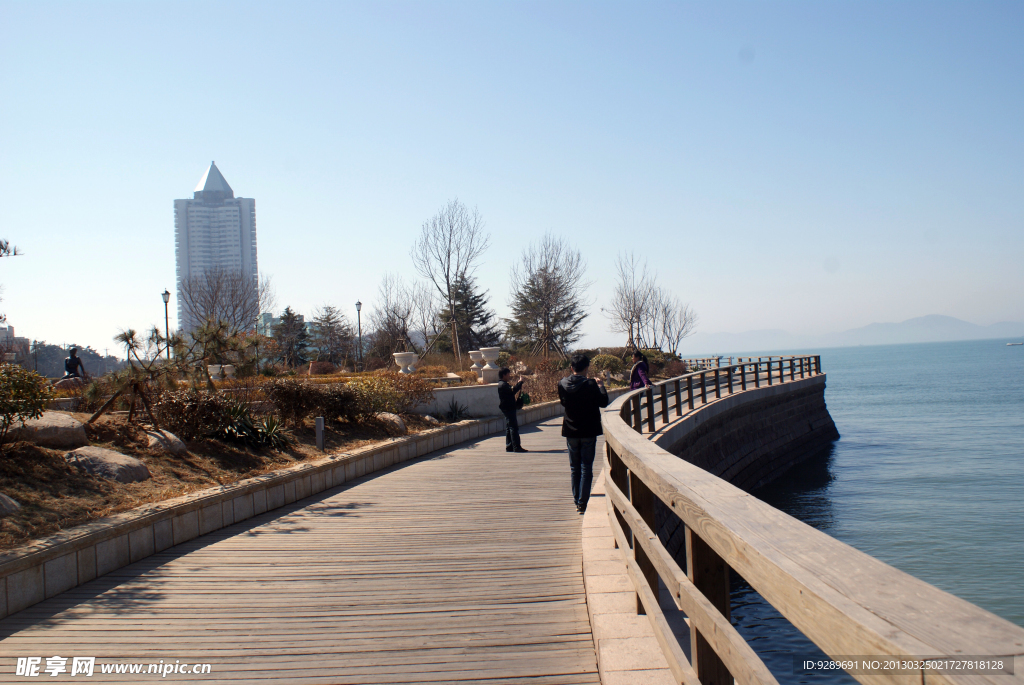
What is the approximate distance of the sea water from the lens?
10.5m

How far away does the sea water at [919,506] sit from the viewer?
Result: 412 inches

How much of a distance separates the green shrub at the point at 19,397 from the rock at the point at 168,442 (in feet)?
4.57

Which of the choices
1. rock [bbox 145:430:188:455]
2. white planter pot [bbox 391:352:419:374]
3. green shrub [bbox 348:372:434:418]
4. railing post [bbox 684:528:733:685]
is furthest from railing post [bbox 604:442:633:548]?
white planter pot [bbox 391:352:419:374]

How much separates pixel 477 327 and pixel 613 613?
4833 cm

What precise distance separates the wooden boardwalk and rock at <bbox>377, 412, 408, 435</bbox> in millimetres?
5606

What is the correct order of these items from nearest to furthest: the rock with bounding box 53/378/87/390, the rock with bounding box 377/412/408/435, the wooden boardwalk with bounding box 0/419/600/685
→ the wooden boardwalk with bounding box 0/419/600/685 < the rock with bounding box 377/412/408/435 < the rock with bounding box 53/378/87/390

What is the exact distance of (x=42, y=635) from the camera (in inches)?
178

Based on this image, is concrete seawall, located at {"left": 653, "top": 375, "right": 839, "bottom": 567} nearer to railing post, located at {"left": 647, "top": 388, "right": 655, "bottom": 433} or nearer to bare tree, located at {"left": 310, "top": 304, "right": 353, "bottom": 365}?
railing post, located at {"left": 647, "top": 388, "right": 655, "bottom": 433}

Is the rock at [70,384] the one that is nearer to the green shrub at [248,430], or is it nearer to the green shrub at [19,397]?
the green shrub at [248,430]

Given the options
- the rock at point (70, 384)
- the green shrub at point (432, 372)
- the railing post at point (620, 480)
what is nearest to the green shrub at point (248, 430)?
the railing post at point (620, 480)

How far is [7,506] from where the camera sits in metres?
6.10

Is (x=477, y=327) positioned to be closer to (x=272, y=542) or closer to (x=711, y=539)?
(x=272, y=542)

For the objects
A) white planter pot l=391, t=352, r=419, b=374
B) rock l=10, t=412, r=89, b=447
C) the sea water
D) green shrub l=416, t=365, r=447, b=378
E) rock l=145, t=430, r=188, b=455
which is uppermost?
white planter pot l=391, t=352, r=419, b=374

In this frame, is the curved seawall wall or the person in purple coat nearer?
the person in purple coat
